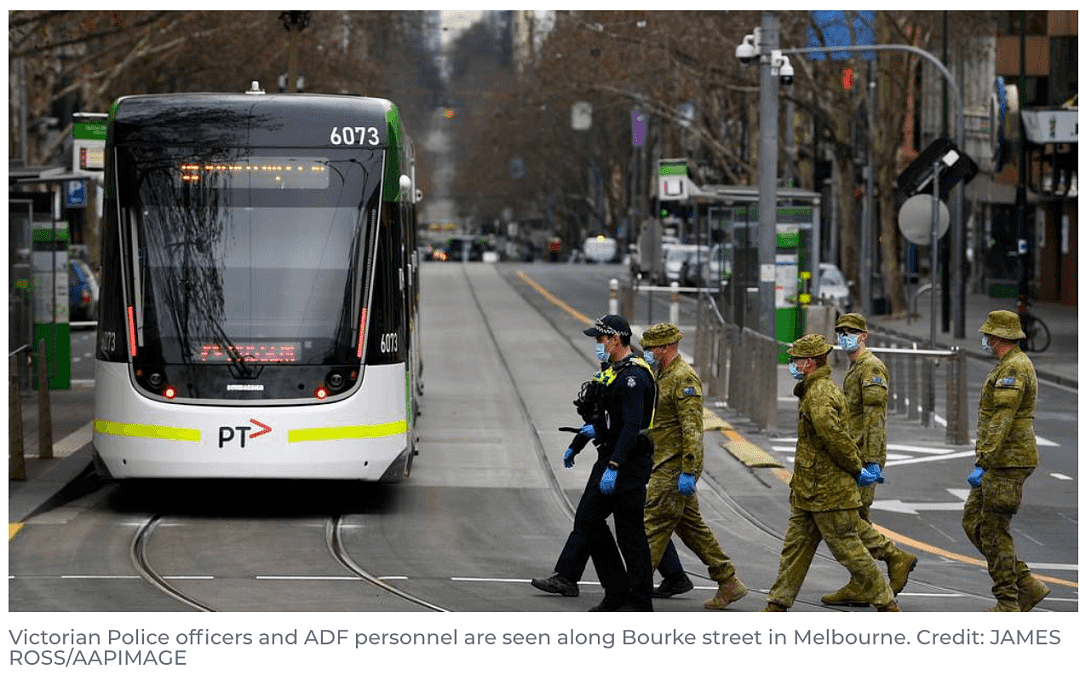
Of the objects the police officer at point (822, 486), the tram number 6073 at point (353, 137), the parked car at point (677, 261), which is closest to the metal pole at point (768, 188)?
the tram number 6073 at point (353, 137)

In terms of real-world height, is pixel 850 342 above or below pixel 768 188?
below

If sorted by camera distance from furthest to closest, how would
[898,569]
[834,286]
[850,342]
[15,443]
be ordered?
[834,286] < [15,443] < [850,342] < [898,569]

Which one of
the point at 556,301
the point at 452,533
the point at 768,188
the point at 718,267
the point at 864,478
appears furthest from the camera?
the point at 556,301

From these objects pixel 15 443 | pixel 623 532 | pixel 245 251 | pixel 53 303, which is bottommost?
pixel 15 443

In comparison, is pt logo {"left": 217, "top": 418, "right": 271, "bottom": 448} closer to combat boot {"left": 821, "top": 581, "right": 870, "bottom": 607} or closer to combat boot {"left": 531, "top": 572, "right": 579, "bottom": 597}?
combat boot {"left": 531, "top": 572, "right": 579, "bottom": 597}

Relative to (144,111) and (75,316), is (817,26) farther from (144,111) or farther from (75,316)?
(144,111)

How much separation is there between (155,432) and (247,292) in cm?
117

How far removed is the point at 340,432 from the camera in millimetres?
14266

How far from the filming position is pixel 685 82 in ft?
177

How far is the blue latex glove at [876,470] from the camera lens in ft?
35.5

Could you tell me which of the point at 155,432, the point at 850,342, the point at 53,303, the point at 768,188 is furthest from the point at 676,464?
the point at 768,188

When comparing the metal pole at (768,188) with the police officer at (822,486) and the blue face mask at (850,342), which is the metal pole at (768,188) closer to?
the blue face mask at (850,342)

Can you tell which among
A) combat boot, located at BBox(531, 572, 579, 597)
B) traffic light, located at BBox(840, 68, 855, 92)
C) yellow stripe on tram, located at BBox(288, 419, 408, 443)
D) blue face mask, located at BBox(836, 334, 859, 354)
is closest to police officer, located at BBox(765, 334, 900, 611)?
blue face mask, located at BBox(836, 334, 859, 354)

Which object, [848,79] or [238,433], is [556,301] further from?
[238,433]
